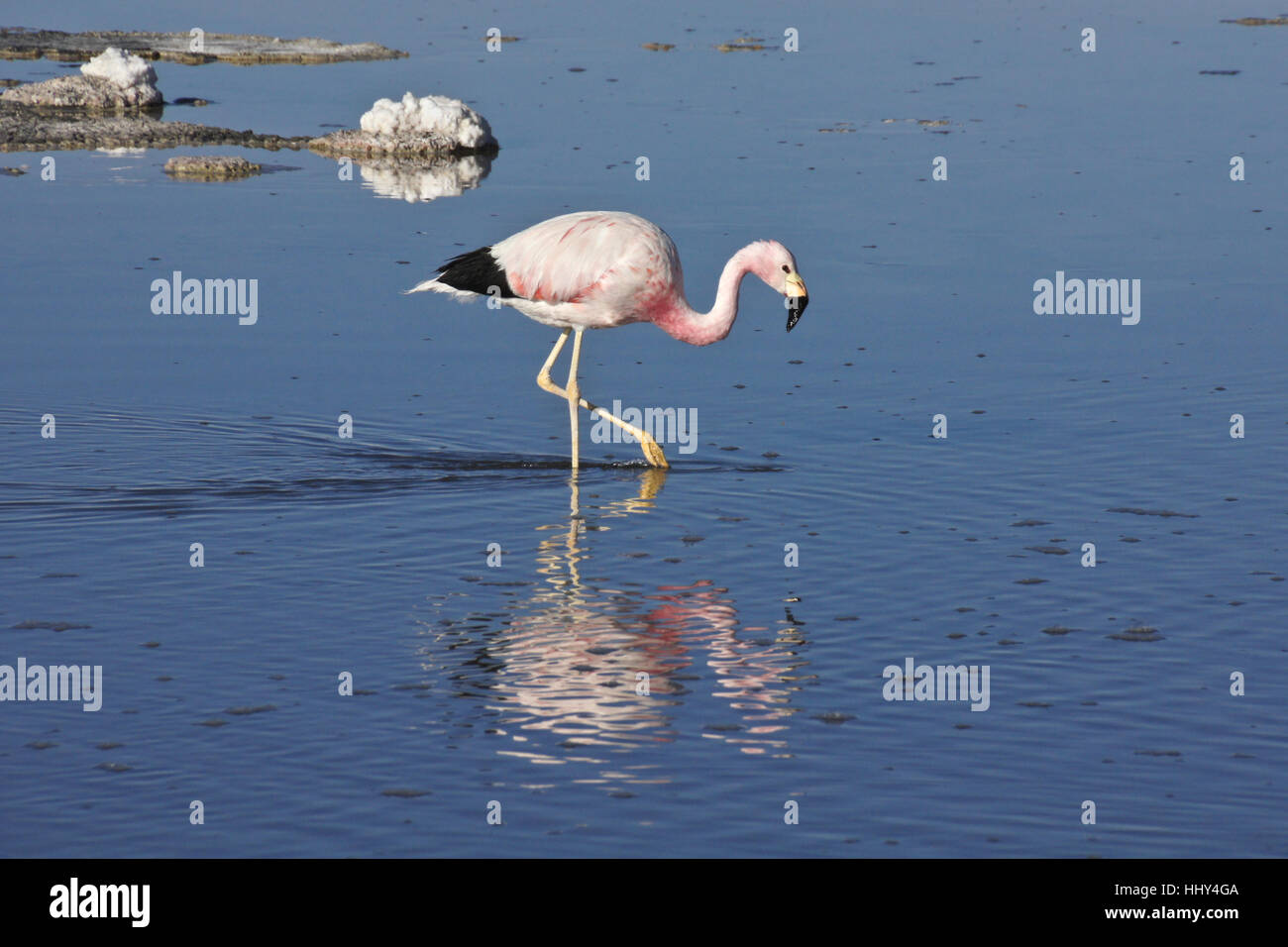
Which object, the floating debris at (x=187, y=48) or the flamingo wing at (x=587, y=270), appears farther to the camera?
the floating debris at (x=187, y=48)

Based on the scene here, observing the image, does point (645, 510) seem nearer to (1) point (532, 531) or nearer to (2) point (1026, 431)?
(1) point (532, 531)

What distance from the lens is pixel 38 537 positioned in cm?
1094

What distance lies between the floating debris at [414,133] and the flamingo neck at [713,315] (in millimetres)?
9974

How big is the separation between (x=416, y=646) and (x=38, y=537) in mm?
2980

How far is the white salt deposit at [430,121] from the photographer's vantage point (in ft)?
73.0

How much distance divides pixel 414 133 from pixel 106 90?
15.9 ft

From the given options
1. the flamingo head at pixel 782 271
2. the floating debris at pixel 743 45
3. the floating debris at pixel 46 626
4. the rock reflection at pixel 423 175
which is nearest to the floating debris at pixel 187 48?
the floating debris at pixel 743 45

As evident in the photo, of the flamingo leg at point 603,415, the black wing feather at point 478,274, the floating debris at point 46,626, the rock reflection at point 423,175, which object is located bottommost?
the floating debris at point 46,626

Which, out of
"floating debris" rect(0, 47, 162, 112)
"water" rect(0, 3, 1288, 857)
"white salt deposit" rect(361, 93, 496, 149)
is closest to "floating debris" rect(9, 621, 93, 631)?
"water" rect(0, 3, 1288, 857)

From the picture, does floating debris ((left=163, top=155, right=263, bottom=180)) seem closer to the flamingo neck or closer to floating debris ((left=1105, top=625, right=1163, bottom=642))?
the flamingo neck

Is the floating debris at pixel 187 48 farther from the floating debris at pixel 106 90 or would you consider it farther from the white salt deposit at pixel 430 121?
the white salt deposit at pixel 430 121

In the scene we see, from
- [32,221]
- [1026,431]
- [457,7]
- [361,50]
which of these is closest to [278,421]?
[1026,431]
